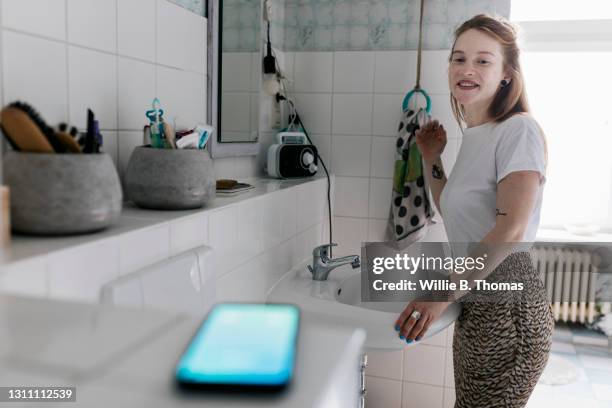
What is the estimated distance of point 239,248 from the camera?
1234mm

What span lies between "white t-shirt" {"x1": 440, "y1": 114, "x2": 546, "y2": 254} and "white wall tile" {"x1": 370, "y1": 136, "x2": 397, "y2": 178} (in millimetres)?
619

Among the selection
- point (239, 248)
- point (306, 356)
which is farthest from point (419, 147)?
point (306, 356)

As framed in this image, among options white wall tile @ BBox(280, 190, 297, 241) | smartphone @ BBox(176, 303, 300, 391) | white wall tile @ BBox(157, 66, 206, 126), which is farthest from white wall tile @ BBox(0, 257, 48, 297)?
white wall tile @ BBox(280, 190, 297, 241)

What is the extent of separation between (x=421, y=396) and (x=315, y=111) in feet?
4.12

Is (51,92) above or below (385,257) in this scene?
above

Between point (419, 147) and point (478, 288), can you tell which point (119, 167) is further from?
point (419, 147)

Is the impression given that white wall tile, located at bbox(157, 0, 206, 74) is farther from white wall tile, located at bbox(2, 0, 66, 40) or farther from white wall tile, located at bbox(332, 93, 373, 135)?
white wall tile, located at bbox(332, 93, 373, 135)

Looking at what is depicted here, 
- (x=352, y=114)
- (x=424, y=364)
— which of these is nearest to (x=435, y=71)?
(x=352, y=114)

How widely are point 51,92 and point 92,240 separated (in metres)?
0.34

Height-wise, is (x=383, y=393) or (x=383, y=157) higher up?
(x=383, y=157)

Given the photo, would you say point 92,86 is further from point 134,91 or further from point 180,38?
point 180,38

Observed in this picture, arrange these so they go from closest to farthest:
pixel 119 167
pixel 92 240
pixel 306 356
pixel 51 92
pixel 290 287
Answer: pixel 306 356
pixel 92 240
pixel 51 92
pixel 119 167
pixel 290 287

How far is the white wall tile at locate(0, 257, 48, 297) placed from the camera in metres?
0.57

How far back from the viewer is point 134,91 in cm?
115
